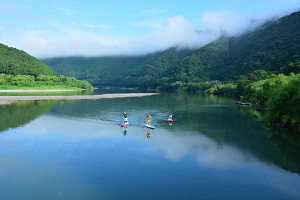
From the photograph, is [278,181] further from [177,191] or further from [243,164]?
[177,191]

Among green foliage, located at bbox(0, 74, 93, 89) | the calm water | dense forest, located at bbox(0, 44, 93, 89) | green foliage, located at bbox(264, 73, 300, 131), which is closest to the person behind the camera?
the calm water

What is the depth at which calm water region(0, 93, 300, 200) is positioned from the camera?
57.1 feet

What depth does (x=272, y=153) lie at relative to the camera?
26.3 m

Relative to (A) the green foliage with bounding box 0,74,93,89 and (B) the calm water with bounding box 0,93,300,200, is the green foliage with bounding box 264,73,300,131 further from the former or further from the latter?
(A) the green foliage with bounding box 0,74,93,89

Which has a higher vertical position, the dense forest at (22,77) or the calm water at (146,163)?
the dense forest at (22,77)

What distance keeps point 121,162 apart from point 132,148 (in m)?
4.61

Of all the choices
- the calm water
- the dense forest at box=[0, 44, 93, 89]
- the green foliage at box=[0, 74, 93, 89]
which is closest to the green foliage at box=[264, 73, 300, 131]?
the calm water

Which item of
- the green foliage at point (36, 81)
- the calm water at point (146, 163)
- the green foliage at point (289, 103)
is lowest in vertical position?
the calm water at point (146, 163)

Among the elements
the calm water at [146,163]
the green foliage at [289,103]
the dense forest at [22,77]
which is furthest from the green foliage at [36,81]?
the green foliage at [289,103]

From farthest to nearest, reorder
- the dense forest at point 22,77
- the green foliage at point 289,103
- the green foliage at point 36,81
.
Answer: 1. the dense forest at point 22,77
2. the green foliage at point 36,81
3. the green foliage at point 289,103

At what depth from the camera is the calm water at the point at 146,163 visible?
17.4 meters

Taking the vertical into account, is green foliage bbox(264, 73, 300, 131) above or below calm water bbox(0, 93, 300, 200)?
above

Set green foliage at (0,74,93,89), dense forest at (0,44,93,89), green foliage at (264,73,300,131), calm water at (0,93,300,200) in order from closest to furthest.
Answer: calm water at (0,93,300,200), green foliage at (264,73,300,131), green foliage at (0,74,93,89), dense forest at (0,44,93,89)

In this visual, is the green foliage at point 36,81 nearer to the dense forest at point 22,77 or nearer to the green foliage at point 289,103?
the dense forest at point 22,77
